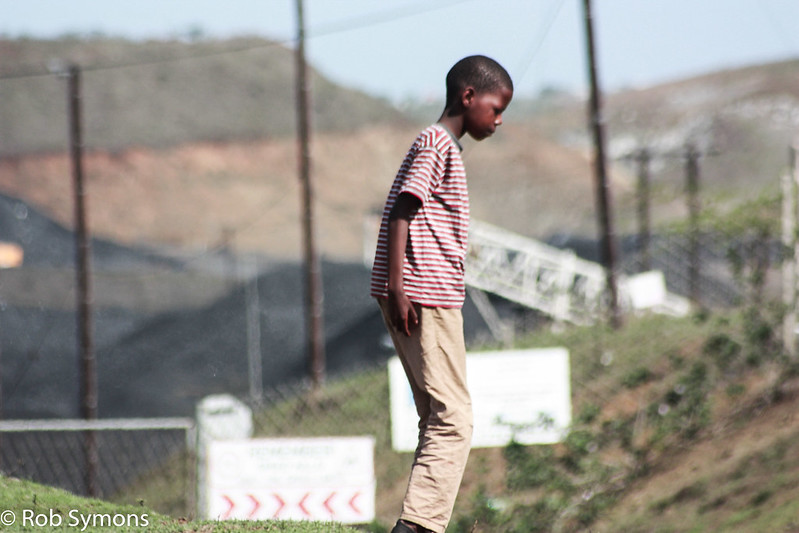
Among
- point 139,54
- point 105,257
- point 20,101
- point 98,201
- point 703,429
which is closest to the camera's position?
point 703,429

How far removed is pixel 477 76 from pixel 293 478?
5.64 m

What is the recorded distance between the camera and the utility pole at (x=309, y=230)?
694 inches

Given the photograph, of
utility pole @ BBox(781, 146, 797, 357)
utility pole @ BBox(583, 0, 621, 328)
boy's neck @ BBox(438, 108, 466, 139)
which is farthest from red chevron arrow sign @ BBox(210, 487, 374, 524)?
utility pole @ BBox(583, 0, 621, 328)

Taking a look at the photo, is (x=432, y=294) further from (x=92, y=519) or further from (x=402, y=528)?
(x=92, y=519)

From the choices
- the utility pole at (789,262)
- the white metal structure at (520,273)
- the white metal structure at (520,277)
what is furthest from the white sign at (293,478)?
the white metal structure at (520,273)

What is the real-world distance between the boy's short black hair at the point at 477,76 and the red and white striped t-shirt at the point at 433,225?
0.18 meters

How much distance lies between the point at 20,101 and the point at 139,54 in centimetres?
1549

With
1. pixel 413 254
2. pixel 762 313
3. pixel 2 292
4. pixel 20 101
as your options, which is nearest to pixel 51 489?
pixel 413 254

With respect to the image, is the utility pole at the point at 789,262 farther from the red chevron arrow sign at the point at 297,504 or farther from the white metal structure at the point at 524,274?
the white metal structure at the point at 524,274

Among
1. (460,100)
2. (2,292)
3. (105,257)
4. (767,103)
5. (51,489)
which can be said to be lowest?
(51,489)

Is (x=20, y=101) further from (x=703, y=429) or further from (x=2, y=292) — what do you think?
(x=703, y=429)

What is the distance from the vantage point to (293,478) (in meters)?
9.09

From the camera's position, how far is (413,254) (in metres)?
4.03

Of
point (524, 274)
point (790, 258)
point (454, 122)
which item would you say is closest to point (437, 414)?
point (454, 122)
